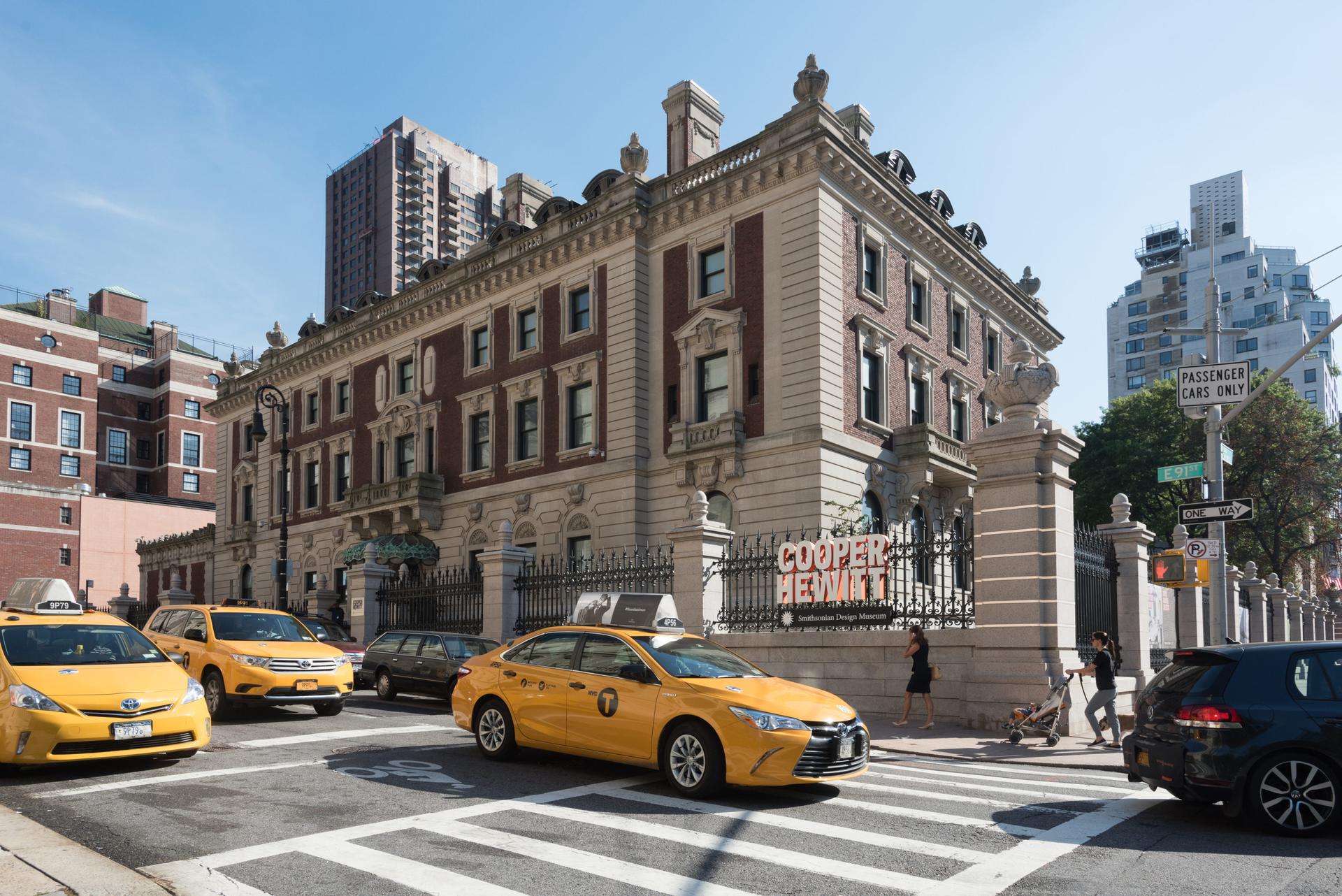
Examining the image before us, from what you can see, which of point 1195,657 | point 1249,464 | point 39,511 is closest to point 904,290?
point 1249,464

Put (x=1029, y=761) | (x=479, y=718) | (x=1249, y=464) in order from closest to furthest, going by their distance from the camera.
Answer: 1. (x=479, y=718)
2. (x=1029, y=761)
3. (x=1249, y=464)

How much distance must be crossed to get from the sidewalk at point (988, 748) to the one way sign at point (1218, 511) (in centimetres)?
360

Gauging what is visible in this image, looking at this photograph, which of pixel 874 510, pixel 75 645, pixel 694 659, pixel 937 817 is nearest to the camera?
pixel 937 817

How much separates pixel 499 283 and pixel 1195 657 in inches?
1215

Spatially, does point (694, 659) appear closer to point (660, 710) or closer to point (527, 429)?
point (660, 710)

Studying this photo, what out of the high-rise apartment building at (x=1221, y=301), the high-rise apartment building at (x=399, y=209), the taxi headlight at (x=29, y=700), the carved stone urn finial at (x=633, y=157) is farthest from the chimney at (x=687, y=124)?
the high-rise apartment building at (x=399, y=209)

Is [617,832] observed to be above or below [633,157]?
below

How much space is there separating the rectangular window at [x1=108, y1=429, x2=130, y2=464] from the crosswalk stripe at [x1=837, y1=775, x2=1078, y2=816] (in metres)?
81.5

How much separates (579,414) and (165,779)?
2430cm

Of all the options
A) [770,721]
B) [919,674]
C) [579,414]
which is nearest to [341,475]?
[579,414]

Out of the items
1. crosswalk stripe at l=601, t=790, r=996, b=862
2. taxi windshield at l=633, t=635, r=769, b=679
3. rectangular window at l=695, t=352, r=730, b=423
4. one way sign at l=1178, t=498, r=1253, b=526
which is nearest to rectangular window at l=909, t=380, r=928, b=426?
rectangular window at l=695, t=352, r=730, b=423

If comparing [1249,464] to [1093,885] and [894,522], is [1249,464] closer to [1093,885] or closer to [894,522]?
[894,522]

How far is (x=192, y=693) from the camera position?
34.5 feet

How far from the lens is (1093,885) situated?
243 inches
